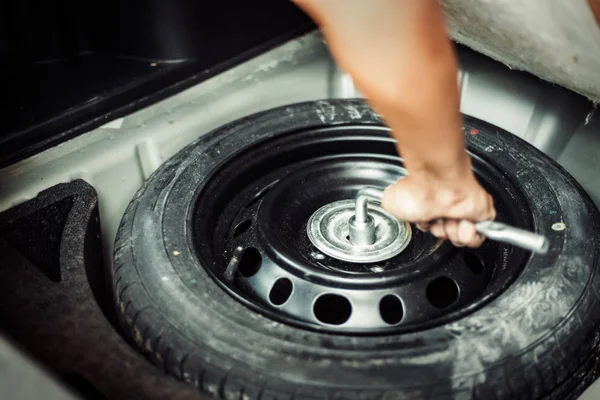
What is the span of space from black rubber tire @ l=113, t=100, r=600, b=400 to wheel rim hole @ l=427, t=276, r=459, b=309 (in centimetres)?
14

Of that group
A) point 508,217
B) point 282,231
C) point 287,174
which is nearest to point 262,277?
point 282,231

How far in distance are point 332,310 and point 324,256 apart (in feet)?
0.32

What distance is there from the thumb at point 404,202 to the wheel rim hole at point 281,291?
0.29 m

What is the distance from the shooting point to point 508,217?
86cm

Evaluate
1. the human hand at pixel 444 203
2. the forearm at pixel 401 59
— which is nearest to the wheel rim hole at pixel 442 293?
the human hand at pixel 444 203

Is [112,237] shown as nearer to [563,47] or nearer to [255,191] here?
[255,191]

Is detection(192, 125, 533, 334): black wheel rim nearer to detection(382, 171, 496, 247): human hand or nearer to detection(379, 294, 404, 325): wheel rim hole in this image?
detection(379, 294, 404, 325): wheel rim hole

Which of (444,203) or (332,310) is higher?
(444,203)

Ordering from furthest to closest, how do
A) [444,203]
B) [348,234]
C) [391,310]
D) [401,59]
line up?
1. [348,234]
2. [391,310]
3. [444,203]
4. [401,59]

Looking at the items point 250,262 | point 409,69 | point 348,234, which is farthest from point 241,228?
point 409,69

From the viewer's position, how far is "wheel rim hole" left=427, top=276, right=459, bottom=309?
855 millimetres

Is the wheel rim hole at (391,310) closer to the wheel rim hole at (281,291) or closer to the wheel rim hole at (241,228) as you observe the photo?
the wheel rim hole at (281,291)

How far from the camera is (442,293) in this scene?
0.87 metres

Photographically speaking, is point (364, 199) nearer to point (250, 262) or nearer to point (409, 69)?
point (250, 262)
